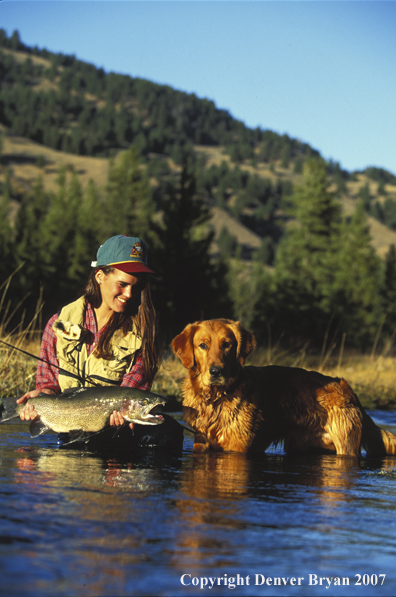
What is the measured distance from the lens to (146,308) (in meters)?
5.55

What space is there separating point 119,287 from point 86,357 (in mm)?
751

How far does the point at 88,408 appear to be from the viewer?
4797 millimetres

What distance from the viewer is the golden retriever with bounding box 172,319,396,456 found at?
5.88 metres

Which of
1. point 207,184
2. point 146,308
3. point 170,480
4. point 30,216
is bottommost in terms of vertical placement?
point 170,480

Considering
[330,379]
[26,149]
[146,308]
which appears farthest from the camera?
[26,149]

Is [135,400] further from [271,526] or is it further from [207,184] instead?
[207,184]

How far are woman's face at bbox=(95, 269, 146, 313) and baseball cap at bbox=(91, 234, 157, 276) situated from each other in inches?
3.0

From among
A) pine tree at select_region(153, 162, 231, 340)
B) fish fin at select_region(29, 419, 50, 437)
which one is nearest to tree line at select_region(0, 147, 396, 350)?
pine tree at select_region(153, 162, 231, 340)

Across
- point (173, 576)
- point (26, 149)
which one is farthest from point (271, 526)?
point (26, 149)

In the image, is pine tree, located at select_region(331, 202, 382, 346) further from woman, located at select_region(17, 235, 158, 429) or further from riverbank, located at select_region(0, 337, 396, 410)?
woman, located at select_region(17, 235, 158, 429)

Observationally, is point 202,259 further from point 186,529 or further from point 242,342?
point 186,529

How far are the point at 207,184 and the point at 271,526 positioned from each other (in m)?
196

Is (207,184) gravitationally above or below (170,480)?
above

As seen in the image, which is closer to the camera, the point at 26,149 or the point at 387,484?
the point at 387,484
